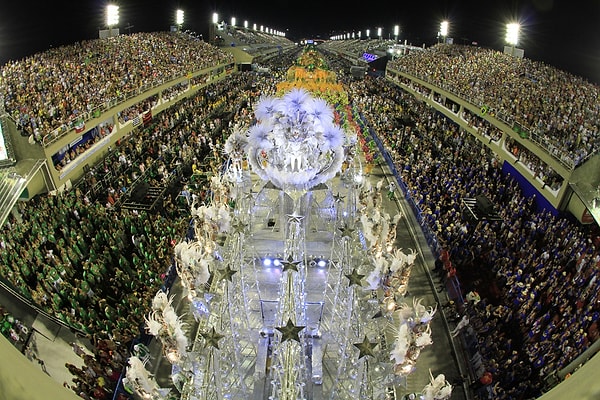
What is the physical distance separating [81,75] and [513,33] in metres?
49.4

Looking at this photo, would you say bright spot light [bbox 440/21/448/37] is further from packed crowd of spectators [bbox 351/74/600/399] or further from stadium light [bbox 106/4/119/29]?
stadium light [bbox 106/4/119/29]

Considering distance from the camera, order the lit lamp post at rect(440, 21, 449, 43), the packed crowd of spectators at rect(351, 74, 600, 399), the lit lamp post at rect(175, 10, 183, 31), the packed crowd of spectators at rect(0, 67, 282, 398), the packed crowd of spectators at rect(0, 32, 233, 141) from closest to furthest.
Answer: the packed crowd of spectators at rect(351, 74, 600, 399) < the packed crowd of spectators at rect(0, 67, 282, 398) < the packed crowd of spectators at rect(0, 32, 233, 141) < the lit lamp post at rect(440, 21, 449, 43) < the lit lamp post at rect(175, 10, 183, 31)

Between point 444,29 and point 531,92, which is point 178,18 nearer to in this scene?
point 444,29

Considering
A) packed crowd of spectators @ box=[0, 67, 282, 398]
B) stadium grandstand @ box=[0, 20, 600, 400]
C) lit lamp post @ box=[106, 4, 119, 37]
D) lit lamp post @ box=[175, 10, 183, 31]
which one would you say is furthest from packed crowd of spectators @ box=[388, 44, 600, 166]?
lit lamp post @ box=[175, 10, 183, 31]

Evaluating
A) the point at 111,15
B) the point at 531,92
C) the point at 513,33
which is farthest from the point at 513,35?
the point at 111,15

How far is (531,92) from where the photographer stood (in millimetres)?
32969

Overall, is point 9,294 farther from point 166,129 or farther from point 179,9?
point 179,9

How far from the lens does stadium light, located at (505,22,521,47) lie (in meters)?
49.6

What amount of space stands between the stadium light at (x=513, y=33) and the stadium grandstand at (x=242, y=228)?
470 inches

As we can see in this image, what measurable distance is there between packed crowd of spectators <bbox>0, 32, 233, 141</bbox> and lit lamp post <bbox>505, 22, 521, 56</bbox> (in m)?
40.5

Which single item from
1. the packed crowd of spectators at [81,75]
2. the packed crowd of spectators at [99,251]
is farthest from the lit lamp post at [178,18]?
the packed crowd of spectators at [99,251]

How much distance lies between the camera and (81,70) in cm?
3600

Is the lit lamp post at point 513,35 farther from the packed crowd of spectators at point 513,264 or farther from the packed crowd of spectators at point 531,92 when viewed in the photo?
the packed crowd of spectators at point 513,264

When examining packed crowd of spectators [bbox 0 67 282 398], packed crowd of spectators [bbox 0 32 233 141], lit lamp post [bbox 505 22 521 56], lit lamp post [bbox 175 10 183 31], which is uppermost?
lit lamp post [bbox 175 10 183 31]
